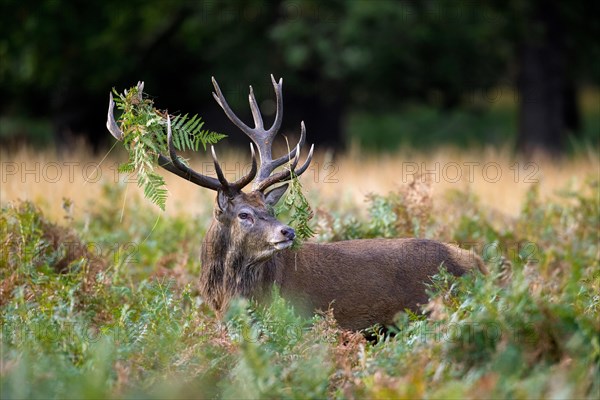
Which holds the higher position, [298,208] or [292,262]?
[298,208]

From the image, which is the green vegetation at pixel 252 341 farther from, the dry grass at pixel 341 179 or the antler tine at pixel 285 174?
the dry grass at pixel 341 179

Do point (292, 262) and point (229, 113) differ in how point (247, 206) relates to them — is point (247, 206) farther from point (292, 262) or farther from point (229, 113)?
point (229, 113)

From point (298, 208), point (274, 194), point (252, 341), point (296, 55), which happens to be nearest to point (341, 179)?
point (296, 55)

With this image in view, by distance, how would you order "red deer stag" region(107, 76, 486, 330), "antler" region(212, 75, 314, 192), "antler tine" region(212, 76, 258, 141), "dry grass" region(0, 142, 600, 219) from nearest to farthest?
"red deer stag" region(107, 76, 486, 330) < "antler" region(212, 75, 314, 192) < "antler tine" region(212, 76, 258, 141) < "dry grass" region(0, 142, 600, 219)

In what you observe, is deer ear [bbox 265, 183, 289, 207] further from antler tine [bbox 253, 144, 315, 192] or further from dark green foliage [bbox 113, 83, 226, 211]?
dark green foliage [bbox 113, 83, 226, 211]

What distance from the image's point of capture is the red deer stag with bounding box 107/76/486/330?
6.58m

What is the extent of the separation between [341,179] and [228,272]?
6521 millimetres

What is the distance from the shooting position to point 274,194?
22.5ft

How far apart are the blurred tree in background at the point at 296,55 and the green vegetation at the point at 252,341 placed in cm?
1127

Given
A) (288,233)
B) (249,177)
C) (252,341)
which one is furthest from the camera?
(249,177)

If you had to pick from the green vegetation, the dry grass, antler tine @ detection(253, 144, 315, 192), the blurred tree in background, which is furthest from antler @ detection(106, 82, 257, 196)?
the blurred tree in background

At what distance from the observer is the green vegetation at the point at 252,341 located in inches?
183

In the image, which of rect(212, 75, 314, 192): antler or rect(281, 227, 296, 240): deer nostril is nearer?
rect(281, 227, 296, 240): deer nostril

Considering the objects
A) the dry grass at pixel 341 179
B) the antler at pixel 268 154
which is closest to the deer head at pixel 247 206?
the antler at pixel 268 154
